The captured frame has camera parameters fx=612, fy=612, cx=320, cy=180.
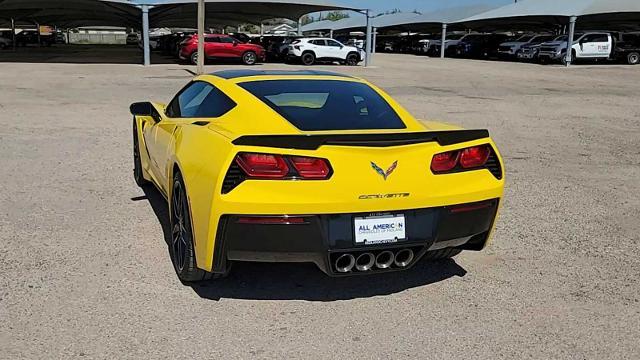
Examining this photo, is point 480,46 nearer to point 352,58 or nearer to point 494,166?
point 352,58

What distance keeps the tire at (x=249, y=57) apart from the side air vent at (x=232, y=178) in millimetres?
29322

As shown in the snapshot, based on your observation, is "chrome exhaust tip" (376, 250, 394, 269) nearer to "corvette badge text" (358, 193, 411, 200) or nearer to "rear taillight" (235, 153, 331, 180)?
"corvette badge text" (358, 193, 411, 200)

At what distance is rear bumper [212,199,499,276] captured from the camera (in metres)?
3.30

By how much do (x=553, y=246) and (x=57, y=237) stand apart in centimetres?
393

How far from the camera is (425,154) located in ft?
11.5

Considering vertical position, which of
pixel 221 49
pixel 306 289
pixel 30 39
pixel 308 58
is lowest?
pixel 306 289

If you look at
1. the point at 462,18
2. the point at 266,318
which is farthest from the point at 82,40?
the point at 266,318

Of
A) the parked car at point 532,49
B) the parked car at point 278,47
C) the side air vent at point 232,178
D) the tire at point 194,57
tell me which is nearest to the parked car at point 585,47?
the parked car at point 532,49

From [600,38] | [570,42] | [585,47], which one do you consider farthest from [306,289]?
[600,38]

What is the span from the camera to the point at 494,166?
3.86 m

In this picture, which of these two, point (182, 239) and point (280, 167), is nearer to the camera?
point (280, 167)

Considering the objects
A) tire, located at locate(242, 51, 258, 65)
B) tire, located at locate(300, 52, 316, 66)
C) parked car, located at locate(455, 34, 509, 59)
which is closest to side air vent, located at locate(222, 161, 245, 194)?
tire, located at locate(242, 51, 258, 65)

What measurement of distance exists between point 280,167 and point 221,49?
2904 centimetres

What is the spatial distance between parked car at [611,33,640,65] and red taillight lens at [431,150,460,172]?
38.3 meters
